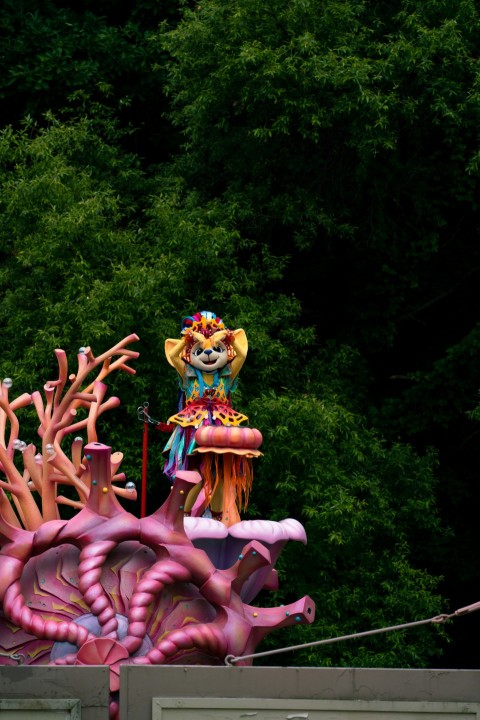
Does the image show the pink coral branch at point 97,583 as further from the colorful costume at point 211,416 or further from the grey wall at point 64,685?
the grey wall at point 64,685

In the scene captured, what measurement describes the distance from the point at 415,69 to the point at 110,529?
330 inches

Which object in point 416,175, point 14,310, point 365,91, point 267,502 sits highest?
point 365,91

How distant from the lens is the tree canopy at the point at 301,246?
14375 millimetres

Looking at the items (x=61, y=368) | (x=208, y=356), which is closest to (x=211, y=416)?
(x=208, y=356)

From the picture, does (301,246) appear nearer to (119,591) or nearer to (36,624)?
(119,591)

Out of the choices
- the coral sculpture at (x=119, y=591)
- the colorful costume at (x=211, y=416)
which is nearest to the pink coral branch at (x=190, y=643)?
the coral sculpture at (x=119, y=591)

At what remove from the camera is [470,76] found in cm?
1567

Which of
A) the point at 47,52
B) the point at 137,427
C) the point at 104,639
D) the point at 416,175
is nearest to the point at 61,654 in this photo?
the point at 104,639

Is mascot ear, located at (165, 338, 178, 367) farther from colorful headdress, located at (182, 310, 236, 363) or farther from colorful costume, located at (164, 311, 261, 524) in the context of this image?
Result: colorful headdress, located at (182, 310, 236, 363)

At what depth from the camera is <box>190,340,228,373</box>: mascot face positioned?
33.6ft

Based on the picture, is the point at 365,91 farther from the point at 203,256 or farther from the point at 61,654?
the point at 61,654

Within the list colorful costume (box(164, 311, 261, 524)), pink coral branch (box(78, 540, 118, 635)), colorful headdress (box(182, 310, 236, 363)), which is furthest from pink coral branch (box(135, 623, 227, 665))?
colorful headdress (box(182, 310, 236, 363))

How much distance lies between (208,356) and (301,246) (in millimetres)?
5657

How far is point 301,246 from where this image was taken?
15.7m
